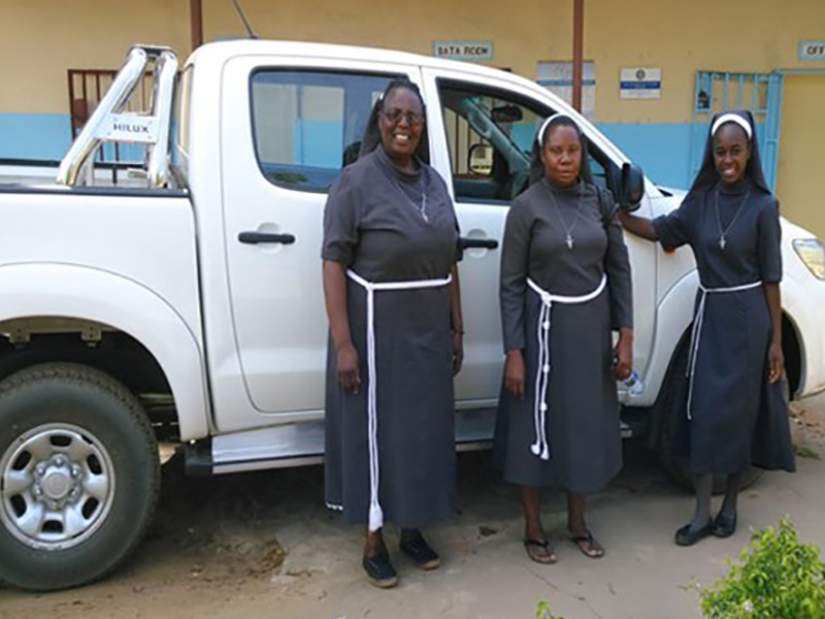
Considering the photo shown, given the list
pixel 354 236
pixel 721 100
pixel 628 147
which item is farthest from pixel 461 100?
pixel 721 100

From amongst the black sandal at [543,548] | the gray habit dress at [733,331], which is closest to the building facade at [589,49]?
the gray habit dress at [733,331]

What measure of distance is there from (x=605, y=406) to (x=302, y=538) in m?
1.48

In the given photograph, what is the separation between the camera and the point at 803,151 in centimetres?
885

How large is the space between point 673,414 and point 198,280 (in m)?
2.24

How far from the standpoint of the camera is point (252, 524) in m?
3.90

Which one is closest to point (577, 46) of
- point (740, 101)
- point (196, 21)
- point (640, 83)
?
point (640, 83)

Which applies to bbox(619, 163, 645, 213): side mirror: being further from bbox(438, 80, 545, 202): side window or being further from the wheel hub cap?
the wheel hub cap

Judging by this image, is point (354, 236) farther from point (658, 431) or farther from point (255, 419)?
point (658, 431)

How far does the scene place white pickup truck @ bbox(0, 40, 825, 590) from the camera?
3.07 meters

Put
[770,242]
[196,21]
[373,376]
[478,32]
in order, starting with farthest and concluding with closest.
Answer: [478,32] → [196,21] → [770,242] → [373,376]

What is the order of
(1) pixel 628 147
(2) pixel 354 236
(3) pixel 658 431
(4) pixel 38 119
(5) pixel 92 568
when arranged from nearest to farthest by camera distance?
(2) pixel 354 236, (5) pixel 92 568, (3) pixel 658 431, (4) pixel 38 119, (1) pixel 628 147

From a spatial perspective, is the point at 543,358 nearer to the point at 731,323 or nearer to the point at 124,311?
the point at 731,323

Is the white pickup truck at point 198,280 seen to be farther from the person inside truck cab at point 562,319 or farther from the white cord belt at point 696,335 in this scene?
the white cord belt at point 696,335

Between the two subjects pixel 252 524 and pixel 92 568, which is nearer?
pixel 92 568
